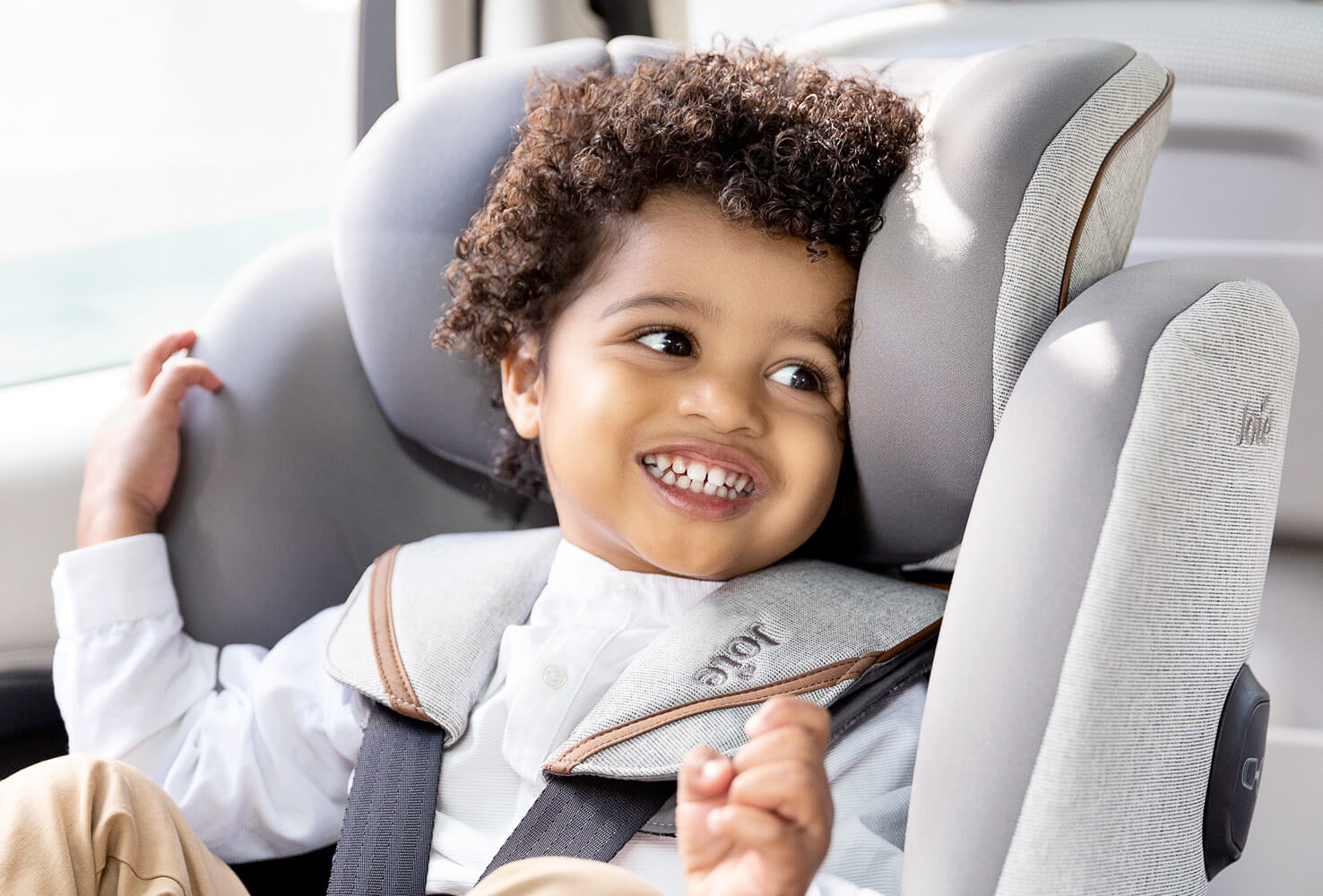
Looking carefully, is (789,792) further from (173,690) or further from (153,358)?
(153,358)

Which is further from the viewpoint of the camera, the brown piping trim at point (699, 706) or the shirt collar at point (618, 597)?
the shirt collar at point (618, 597)

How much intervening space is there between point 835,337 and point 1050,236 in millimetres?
218

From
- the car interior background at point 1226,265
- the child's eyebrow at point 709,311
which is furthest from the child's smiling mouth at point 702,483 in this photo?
the car interior background at point 1226,265

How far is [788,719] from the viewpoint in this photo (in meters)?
0.59

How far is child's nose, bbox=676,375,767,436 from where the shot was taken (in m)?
0.86

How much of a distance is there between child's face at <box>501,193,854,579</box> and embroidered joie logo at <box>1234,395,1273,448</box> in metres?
0.33

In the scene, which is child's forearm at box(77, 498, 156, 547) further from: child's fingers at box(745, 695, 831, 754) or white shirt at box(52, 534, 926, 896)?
child's fingers at box(745, 695, 831, 754)

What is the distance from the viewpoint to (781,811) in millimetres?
580

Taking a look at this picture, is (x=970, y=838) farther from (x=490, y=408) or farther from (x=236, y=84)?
(x=236, y=84)

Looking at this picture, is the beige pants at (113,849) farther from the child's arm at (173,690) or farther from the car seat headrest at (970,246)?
the car seat headrest at (970,246)

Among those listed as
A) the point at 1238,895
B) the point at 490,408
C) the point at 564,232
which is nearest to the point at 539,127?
the point at 564,232

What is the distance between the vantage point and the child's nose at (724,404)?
0.86 m

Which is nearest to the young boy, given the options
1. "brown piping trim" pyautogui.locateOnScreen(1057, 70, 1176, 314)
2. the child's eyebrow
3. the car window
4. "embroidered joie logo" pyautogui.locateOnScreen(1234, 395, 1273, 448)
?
the child's eyebrow

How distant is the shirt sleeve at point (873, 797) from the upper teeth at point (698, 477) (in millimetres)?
189
